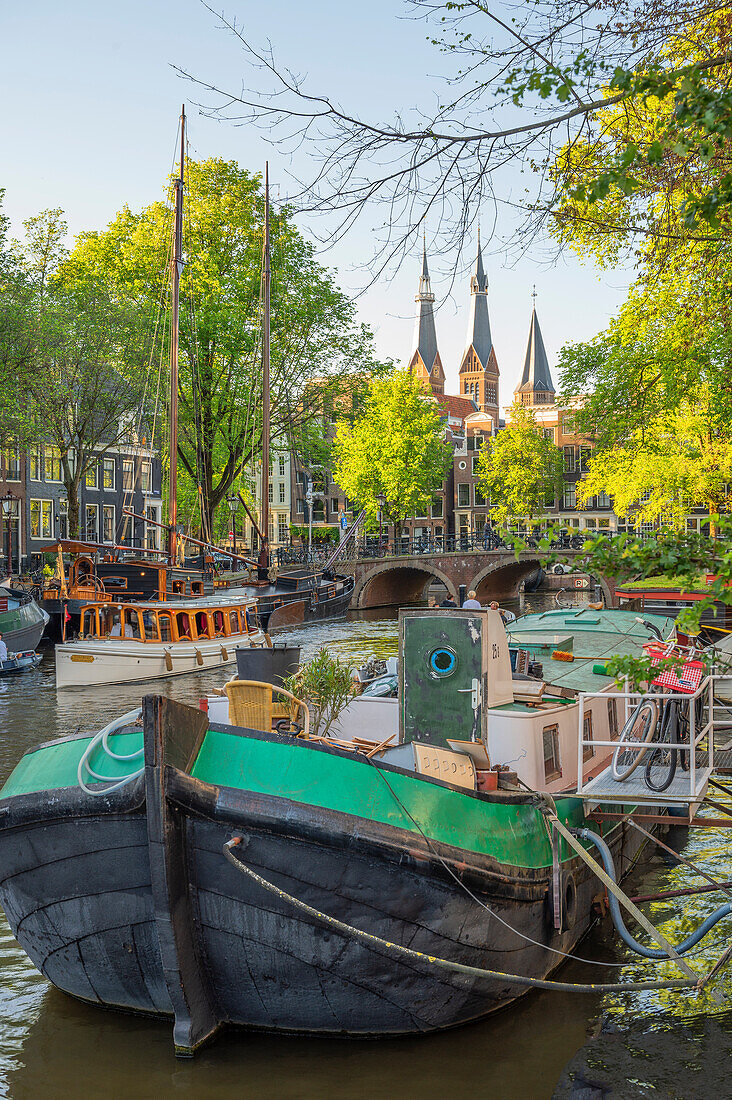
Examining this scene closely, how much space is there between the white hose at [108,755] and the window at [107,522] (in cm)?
4787

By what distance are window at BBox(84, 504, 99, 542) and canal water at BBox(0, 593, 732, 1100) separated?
44208 millimetres

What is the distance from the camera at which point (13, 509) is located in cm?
4531

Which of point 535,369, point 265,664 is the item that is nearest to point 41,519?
point 265,664

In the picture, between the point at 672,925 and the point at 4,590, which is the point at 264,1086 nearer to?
the point at 672,925

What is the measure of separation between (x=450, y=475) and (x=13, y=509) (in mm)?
39602

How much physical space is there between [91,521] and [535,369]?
67.0 metres

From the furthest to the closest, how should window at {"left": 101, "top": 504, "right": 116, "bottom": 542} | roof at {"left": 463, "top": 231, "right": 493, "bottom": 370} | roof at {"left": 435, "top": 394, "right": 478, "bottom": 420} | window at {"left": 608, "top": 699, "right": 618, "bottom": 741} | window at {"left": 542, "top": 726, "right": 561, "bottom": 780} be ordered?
roof at {"left": 463, "top": 231, "right": 493, "bottom": 370}
roof at {"left": 435, "top": 394, "right": 478, "bottom": 420}
window at {"left": 101, "top": 504, "right": 116, "bottom": 542}
window at {"left": 608, "top": 699, "right": 618, "bottom": 741}
window at {"left": 542, "top": 726, "right": 561, "bottom": 780}

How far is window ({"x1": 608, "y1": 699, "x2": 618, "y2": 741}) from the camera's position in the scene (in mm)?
10703

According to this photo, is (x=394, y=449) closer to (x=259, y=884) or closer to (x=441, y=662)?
(x=441, y=662)

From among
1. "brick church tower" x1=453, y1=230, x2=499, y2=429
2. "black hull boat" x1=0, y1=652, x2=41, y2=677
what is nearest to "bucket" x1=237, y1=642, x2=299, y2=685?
"black hull boat" x1=0, y1=652, x2=41, y2=677

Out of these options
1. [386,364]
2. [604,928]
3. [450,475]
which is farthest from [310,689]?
[450,475]

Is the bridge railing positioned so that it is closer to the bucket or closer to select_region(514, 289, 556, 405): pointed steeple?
the bucket

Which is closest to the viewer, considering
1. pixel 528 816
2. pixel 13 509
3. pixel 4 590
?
pixel 528 816

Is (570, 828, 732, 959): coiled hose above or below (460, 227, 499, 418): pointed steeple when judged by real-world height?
below
